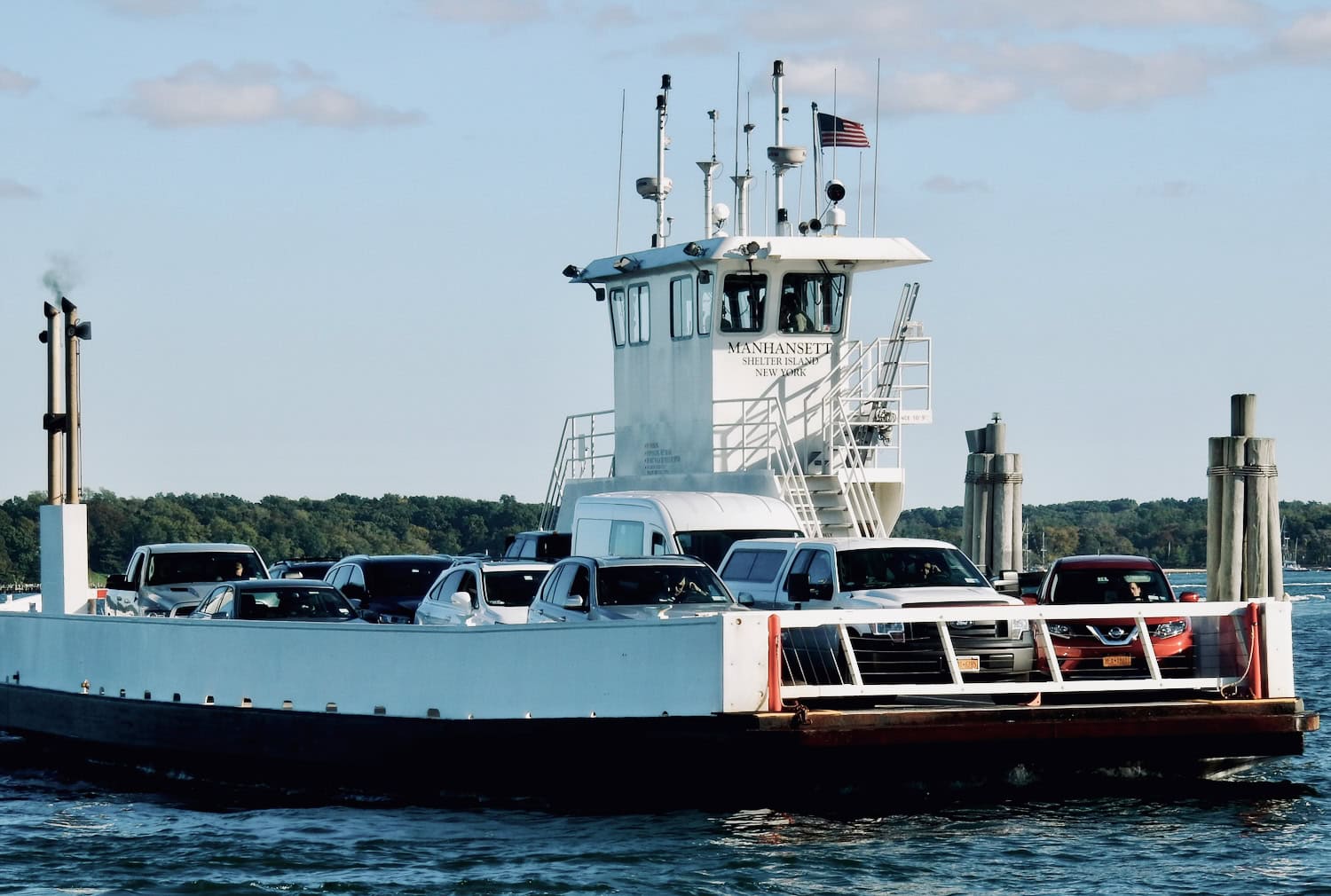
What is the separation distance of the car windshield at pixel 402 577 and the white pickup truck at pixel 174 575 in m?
1.42

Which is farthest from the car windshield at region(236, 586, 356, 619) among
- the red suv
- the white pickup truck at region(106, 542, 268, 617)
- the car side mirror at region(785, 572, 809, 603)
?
the red suv

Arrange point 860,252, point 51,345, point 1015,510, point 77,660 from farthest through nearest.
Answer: point 1015,510 < point 860,252 < point 51,345 < point 77,660

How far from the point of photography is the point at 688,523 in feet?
79.0

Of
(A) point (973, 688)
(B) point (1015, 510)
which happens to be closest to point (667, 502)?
(A) point (973, 688)

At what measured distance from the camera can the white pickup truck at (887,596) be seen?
57.3ft

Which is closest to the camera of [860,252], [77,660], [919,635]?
[919,635]

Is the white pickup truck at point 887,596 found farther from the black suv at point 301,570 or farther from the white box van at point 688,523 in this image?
the black suv at point 301,570

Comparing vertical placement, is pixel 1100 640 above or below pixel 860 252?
below

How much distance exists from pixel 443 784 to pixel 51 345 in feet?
31.8

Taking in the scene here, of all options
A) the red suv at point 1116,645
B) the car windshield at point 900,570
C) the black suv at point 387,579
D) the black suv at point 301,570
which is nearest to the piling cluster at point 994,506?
the black suv at point 301,570

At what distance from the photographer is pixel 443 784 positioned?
60.5 feet

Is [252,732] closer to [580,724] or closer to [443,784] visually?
[443,784]

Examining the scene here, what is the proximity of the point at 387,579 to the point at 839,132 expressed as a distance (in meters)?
9.40

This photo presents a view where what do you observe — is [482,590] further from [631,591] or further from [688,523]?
[631,591]
